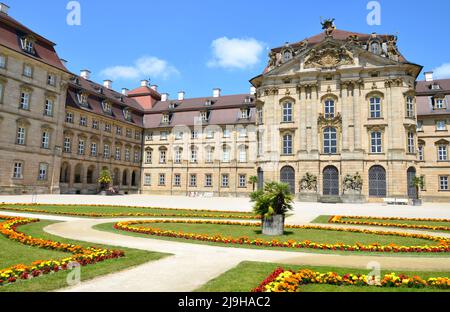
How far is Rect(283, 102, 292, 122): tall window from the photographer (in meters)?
44.8

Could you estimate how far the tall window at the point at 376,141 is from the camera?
41.4 metres

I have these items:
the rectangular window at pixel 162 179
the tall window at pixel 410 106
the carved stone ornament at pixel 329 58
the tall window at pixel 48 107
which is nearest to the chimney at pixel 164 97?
the rectangular window at pixel 162 179

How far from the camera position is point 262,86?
152 ft

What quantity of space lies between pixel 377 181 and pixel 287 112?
13.9 metres

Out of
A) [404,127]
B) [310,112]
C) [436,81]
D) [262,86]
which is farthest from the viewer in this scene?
→ [436,81]

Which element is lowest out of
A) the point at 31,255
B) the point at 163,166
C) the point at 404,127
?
the point at 31,255

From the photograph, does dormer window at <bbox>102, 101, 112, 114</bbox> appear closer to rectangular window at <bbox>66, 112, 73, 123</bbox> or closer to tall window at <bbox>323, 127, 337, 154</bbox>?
rectangular window at <bbox>66, 112, 73, 123</bbox>

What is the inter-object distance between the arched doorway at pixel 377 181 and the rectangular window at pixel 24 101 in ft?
135

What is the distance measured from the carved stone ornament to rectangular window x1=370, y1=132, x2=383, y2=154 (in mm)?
9366

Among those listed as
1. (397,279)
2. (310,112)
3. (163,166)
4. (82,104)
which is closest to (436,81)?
(310,112)

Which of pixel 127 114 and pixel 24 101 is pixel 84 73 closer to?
pixel 127 114
